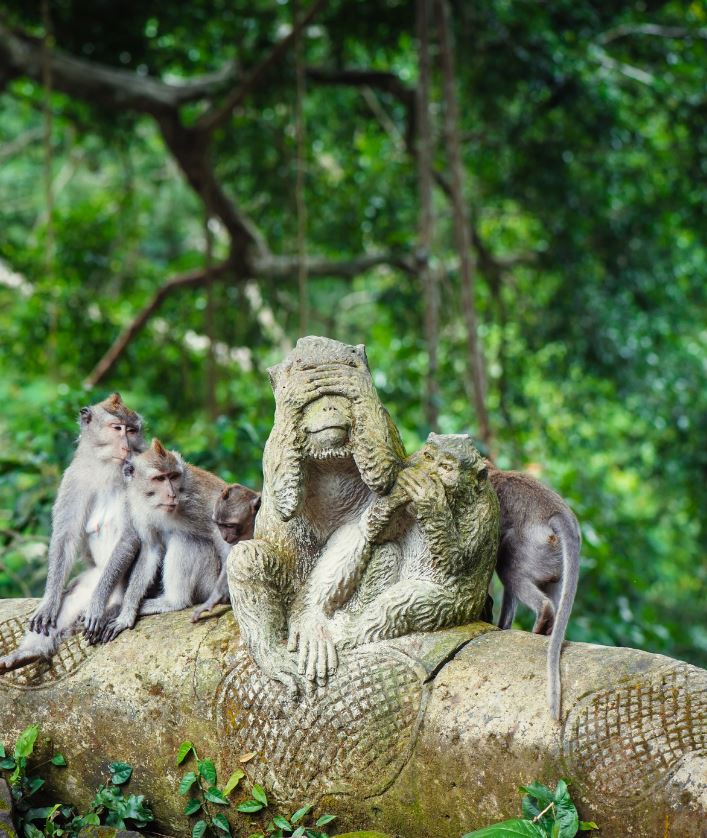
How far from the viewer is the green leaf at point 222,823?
2923 millimetres

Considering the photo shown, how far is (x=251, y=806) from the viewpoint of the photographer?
2.89 m

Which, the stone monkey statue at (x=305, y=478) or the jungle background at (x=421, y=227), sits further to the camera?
the jungle background at (x=421, y=227)

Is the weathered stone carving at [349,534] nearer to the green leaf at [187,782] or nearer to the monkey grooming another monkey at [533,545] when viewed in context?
the monkey grooming another monkey at [533,545]

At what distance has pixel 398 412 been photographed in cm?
867

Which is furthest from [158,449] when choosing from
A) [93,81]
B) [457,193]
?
[93,81]

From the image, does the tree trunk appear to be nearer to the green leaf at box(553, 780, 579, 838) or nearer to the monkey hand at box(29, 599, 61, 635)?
the monkey hand at box(29, 599, 61, 635)

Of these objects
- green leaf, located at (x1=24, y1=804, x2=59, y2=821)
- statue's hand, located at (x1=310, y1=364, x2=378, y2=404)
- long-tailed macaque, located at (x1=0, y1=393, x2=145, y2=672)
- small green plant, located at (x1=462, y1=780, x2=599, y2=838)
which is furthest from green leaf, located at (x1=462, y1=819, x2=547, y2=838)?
long-tailed macaque, located at (x1=0, y1=393, x2=145, y2=672)

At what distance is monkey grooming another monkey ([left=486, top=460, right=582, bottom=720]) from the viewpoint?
3309mm

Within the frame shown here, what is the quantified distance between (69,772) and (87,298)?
285 inches

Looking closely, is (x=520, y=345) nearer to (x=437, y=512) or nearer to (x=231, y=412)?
(x=231, y=412)

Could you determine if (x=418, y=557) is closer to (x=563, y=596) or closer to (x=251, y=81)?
(x=563, y=596)

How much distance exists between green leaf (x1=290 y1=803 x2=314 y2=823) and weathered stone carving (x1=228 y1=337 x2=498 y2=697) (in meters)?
0.34

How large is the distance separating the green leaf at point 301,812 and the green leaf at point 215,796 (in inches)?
8.8

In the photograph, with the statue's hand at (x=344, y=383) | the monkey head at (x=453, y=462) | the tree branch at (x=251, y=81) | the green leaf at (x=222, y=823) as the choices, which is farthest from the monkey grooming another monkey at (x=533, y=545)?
the tree branch at (x=251, y=81)
